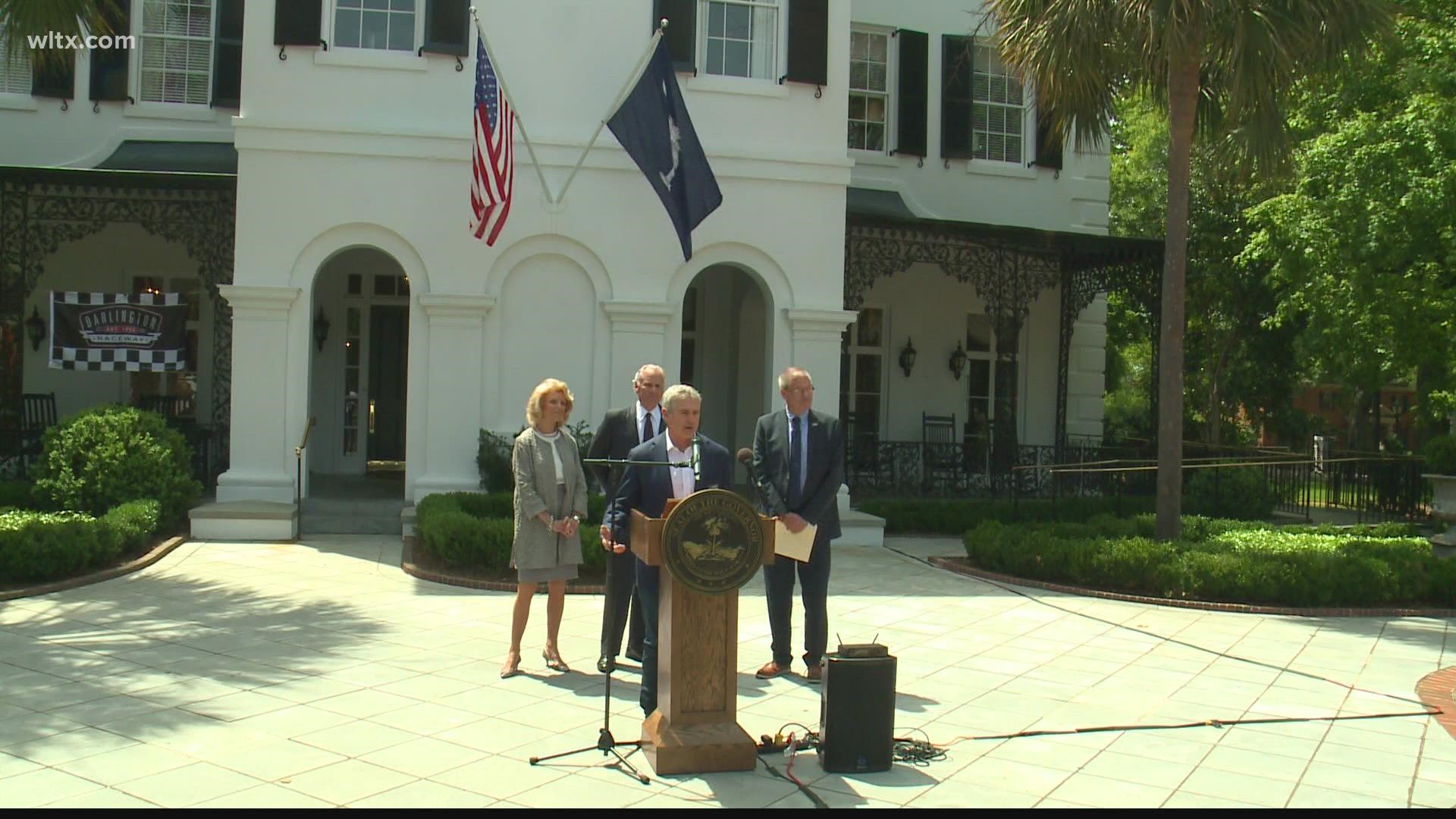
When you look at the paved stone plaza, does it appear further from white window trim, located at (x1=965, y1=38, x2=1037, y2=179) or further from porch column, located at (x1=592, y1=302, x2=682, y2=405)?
white window trim, located at (x1=965, y1=38, x2=1037, y2=179)

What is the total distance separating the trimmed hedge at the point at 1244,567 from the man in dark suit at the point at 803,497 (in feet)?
15.3

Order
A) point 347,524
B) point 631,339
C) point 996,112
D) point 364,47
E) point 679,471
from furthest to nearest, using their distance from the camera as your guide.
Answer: point 996,112 → point 631,339 → point 364,47 → point 347,524 → point 679,471

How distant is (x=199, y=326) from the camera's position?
18047 millimetres

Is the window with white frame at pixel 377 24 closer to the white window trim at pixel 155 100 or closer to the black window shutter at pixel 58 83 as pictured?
the white window trim at pixel 155 100

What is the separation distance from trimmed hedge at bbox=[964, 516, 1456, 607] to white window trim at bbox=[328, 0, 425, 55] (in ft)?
28.1

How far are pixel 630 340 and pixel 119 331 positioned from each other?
6439mm

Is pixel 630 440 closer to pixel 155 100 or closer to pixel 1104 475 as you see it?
pixel 1104 475

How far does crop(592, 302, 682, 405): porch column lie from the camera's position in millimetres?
14820

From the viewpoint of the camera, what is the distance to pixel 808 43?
1543 centimetres

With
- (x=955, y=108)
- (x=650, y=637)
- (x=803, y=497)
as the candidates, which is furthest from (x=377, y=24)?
(x=650, y=637)

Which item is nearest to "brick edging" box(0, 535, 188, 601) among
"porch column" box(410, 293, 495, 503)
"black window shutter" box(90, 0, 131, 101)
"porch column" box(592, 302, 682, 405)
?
"porch column" box(410, 293, 495, 503)

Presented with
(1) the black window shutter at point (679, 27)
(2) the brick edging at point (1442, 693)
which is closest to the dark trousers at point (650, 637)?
(2) the brick edging at point (1442, 693)

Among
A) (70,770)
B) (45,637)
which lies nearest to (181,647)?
(45,637)

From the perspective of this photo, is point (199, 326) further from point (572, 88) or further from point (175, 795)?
point (175, 795)
